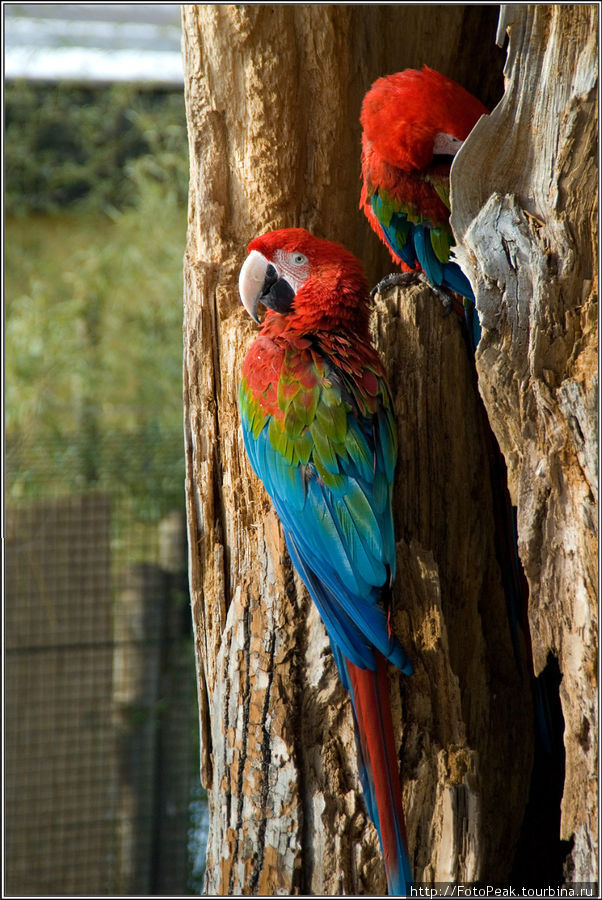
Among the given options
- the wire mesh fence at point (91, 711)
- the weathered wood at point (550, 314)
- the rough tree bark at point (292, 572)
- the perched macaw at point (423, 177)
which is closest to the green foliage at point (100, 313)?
the wire mesh fence at point (91, 711)

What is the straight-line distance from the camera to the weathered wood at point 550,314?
79 cm

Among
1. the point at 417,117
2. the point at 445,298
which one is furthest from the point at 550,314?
A: the point at 417,117

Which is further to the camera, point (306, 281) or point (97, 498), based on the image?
point (97, 498)

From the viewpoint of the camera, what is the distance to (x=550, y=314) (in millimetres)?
808

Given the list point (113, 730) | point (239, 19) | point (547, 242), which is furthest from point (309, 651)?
point (113, 730)

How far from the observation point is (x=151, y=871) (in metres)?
2.50

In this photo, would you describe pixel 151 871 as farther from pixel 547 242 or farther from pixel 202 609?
pixel 547 242

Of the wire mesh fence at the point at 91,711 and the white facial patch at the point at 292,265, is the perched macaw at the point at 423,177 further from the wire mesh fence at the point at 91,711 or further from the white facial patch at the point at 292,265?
the wire mesh fence at the point at 91,711

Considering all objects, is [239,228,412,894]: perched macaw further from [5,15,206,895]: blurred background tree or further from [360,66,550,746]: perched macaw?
[5,15,206,895]: blurred background tree

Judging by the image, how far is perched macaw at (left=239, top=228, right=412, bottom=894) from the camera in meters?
0.92

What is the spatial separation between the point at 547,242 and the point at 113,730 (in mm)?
2247

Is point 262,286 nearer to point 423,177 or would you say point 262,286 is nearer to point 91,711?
point 423,177

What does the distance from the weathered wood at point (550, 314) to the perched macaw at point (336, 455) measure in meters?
0.18

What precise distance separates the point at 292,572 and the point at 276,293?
370mm
